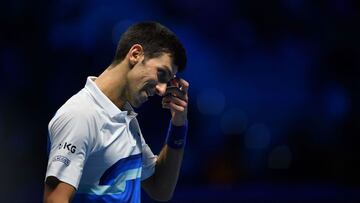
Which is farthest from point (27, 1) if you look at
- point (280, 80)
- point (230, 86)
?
point (280, 80)

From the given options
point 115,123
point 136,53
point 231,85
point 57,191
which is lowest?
point 57,191

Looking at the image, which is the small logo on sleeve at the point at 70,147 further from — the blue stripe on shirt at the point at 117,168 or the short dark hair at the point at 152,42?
the short dark hair at the point at 152,42

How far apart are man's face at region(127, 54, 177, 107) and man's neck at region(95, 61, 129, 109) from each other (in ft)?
0.08

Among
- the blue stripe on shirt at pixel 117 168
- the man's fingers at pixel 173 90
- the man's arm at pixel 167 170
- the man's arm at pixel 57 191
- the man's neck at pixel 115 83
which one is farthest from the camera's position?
the man's arm at pixel 167 170

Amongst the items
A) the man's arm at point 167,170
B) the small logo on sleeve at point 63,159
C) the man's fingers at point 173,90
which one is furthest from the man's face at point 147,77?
the small logo on sleeve at point 63,159

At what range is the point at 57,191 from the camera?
2336 mm

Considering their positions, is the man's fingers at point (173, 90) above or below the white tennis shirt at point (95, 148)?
above

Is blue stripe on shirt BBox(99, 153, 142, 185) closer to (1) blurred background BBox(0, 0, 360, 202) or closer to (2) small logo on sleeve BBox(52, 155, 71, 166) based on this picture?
(2) small logo on sleeve BBox(52, 155, 71, 166)

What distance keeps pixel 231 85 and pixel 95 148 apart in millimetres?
4993

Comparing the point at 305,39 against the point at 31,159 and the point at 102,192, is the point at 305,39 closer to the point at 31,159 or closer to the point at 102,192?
the point at 31,159

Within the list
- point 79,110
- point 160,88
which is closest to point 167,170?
point 160,88

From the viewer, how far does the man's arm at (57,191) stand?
91.0 inches

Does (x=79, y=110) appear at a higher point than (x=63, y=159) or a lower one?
higher

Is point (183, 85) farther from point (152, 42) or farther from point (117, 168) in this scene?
point (117, 168)
